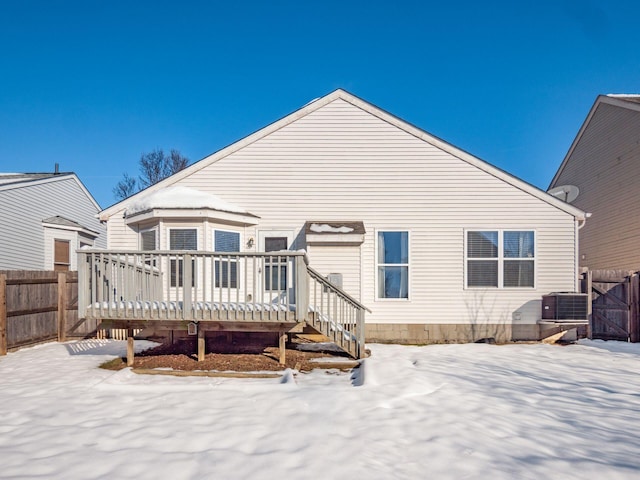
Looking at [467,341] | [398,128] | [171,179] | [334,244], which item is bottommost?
[467,341]

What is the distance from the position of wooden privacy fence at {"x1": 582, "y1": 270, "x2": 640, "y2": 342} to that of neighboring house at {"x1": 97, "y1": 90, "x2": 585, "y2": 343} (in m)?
1.27

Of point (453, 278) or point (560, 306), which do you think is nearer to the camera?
point (560, 306)

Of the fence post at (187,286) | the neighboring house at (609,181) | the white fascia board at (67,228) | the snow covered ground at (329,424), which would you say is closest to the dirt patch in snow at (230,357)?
the snow covered ground at (329,424)

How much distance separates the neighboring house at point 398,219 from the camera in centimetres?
841

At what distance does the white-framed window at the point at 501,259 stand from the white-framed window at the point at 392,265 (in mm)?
1513

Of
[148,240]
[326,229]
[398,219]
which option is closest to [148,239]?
[148,240]

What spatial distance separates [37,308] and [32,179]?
7.88m

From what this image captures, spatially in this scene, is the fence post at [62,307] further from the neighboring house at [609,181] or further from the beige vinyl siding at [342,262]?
the neighboring house at [609,181]

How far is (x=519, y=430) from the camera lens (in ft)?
11.8

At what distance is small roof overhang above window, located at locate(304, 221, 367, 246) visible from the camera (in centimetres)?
802

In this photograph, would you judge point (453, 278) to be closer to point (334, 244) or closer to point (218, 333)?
point (334, 244)

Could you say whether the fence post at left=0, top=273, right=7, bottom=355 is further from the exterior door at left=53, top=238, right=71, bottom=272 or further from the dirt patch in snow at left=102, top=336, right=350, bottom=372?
the exterior door at left=53, top=238, right=71, bottom=272

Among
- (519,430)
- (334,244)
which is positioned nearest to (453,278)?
(334,244)

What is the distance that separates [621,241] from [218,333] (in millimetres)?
12765
